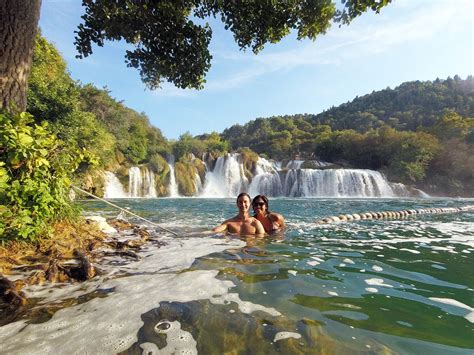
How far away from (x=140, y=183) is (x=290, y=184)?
17028 mm

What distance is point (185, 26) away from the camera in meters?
6.25

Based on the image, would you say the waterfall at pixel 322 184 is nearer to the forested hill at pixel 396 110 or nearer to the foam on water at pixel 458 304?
the foam on water at pixel 458 304

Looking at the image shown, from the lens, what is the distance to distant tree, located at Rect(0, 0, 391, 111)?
19.2 feet

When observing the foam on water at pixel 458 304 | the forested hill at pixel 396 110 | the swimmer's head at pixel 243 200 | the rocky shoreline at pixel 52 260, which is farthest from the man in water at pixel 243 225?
the forested hill at pixel 396 110

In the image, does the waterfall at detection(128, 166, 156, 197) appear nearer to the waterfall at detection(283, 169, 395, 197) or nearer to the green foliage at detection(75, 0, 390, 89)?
the waterfall at detection(283, 169, 395, 197)

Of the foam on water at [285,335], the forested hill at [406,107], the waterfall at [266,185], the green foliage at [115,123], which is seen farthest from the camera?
the forested hill at [406,107]

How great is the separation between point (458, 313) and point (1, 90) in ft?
18.3

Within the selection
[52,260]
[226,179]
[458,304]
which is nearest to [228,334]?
[458,304]

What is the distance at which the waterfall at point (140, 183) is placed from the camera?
29188 millimetres

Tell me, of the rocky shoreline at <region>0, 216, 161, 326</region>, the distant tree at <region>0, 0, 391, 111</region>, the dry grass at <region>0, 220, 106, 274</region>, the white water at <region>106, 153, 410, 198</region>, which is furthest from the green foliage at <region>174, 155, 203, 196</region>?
the dry grass at <region>0, 220, 106, 274</region>

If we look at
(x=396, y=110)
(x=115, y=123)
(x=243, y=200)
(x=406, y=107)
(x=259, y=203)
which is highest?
(x=406, y=107)

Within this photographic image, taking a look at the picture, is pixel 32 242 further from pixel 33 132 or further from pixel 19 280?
pixel 33 132

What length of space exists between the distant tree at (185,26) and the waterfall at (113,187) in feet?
74.9

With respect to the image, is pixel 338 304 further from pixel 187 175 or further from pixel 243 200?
pixel 187 175
